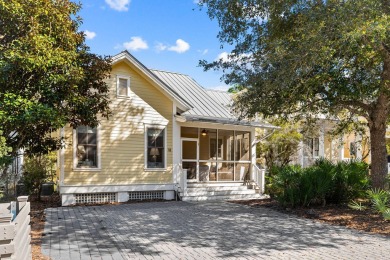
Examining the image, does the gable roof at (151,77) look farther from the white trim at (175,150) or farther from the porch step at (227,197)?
the porch step at (227,197)

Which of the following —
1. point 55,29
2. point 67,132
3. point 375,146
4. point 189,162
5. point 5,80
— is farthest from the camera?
point 189,162

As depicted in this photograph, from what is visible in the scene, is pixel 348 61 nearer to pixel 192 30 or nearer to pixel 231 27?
pixel 231 27

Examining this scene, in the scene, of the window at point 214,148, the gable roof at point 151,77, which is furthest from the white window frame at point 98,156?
the window at point 214,148

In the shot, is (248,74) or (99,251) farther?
(248,74)

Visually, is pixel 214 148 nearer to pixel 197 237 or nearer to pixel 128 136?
pixel 128 136

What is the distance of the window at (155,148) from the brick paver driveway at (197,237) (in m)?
3.78

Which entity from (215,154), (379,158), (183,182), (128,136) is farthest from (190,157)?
(379,158)

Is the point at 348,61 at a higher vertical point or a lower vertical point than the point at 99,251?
higher

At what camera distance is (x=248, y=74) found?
11086 mm

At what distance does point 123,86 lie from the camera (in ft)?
49.6

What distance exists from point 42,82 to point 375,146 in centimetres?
1113

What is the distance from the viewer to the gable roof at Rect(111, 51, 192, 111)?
576 inches

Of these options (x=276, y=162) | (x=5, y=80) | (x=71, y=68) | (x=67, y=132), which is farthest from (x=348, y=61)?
(x=276, y=162)

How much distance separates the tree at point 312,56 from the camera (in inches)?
335
